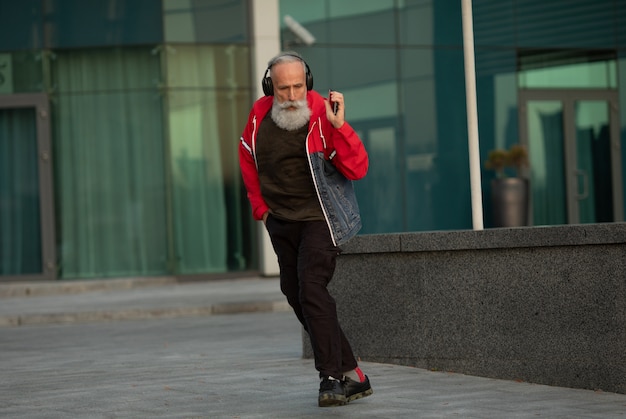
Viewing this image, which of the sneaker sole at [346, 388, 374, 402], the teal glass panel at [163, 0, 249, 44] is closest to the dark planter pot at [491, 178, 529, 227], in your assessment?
the teal glass panel at [163, 0, 249, 44]

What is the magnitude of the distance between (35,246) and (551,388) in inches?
579

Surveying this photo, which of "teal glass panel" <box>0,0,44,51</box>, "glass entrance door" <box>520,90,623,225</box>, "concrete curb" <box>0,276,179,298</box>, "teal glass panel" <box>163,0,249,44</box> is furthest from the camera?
"glass entrance door" <box>520,90,623,225</box>

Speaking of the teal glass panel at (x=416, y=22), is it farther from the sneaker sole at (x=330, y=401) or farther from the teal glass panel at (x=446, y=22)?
the sneaker sole at (x=330, y=401)

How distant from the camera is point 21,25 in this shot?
2055 centimetres

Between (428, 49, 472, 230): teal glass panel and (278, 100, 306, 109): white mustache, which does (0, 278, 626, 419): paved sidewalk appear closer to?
(278, 100, 306, 109): white mustache

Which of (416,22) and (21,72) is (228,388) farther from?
(416,22)

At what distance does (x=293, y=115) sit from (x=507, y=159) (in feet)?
52.6

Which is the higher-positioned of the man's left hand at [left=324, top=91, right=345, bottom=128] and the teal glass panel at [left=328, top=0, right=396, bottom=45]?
the teal glass panel at [left=328, top=0, right=396, bottom=45]

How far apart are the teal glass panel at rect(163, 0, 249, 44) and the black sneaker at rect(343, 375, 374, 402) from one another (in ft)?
48.0

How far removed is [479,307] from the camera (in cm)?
767

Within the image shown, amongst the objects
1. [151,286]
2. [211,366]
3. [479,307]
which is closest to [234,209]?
[151,286]

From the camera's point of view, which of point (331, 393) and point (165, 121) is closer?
point (331, 393)

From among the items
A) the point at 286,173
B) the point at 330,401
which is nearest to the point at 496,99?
the point at 286,173

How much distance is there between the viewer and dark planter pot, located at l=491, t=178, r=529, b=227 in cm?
2227
